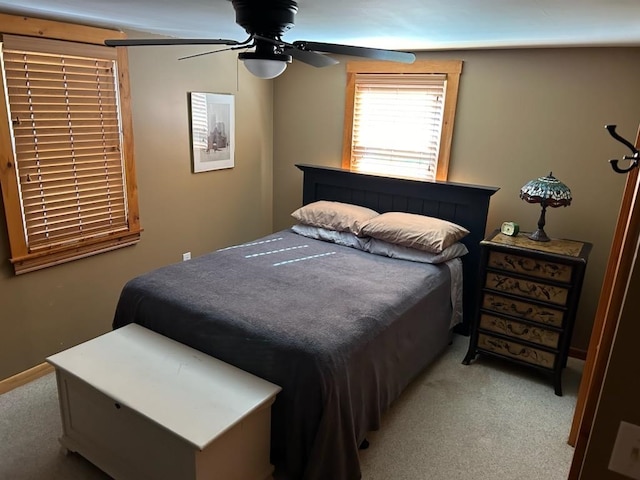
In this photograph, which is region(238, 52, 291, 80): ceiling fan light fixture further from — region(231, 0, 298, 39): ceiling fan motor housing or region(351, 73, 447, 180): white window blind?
region(351, 73, 447, 180): white window blind

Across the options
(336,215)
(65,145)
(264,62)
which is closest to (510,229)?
(336,215)

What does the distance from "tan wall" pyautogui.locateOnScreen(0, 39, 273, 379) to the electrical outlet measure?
296 cm

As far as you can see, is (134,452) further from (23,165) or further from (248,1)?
(248,1)

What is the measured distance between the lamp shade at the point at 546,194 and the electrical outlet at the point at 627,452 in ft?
7.45

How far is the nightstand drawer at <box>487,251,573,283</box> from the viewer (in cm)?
282

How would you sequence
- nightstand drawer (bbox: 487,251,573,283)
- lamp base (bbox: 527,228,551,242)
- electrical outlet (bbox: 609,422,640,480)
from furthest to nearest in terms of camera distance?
lamp base (bbox: 527,228,551,242) < nightstand drawer (bbox: 487,251,573,283) < electrical outlet (bbox: 609,422,640,480)

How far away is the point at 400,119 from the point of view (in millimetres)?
3809

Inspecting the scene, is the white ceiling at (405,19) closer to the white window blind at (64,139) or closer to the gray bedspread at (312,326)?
the white window blind at (64,139)

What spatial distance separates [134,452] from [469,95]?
313 cm

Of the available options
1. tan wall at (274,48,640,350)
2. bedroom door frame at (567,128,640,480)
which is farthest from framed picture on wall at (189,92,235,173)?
bedroom door frame at (567,128,640,480)

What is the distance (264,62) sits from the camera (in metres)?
1.84

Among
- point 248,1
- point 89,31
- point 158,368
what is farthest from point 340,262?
point 89,31

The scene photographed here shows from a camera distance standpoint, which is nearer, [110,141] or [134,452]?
[134,452]

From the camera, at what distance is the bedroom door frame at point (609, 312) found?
1.15 m
